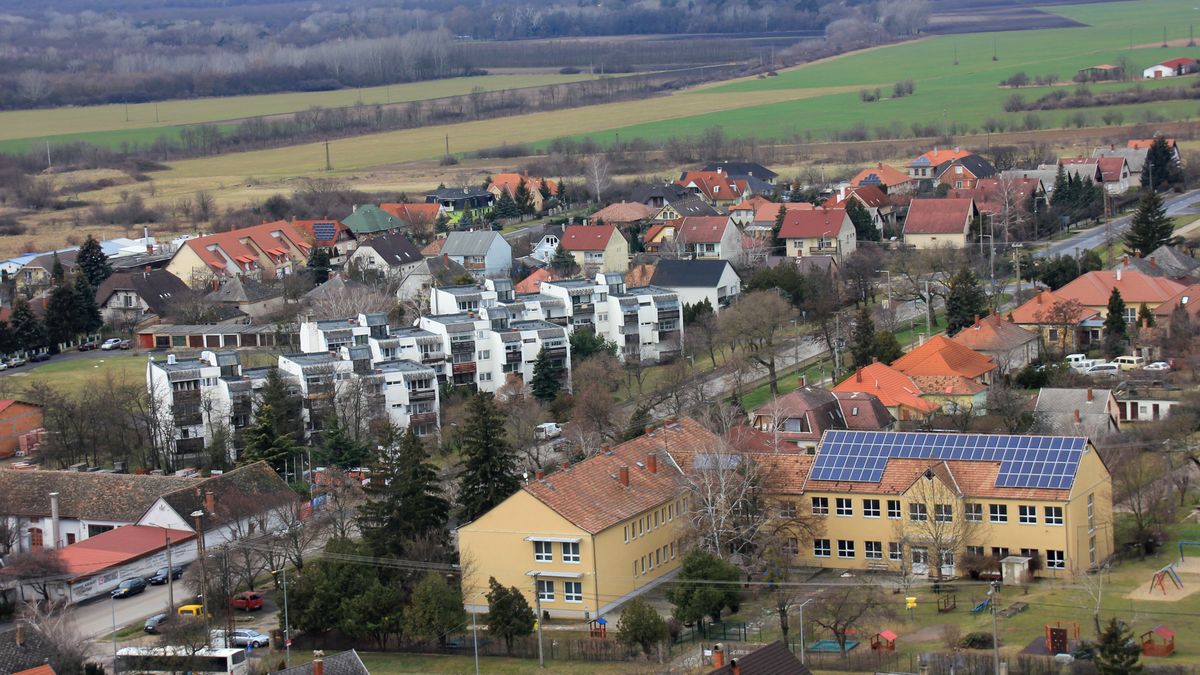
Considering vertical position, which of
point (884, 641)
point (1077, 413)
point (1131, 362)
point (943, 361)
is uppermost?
point (943, 361)

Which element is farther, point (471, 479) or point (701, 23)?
point (701, 23)

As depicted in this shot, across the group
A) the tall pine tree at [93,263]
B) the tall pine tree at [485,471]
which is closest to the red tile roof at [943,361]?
the tall pine tree at [485,471]

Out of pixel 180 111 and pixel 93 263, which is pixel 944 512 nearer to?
pixel 93 263

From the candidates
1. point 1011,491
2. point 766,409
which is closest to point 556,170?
point 766,409

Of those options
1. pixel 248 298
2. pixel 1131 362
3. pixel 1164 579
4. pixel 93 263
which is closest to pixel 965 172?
pixel 248 298

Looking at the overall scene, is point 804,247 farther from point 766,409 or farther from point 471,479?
point 471,479

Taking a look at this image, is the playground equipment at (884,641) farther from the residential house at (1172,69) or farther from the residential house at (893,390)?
the residential house at (1172,69)

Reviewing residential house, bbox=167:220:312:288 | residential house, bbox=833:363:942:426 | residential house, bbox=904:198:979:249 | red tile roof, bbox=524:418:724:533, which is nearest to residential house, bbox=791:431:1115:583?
red tile roof, bbox=524:418:724:533
